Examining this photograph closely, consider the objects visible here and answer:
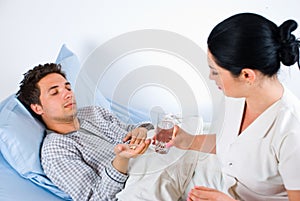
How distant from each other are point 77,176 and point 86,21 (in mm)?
875

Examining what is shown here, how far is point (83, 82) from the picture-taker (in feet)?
4.30

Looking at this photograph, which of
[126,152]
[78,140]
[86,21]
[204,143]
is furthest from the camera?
[86,21]

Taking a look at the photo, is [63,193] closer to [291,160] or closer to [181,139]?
[181,139]

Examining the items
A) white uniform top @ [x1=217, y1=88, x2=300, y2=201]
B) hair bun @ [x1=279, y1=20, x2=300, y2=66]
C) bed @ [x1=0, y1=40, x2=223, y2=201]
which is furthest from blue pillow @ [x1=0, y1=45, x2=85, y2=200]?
hair bun @ [x1=279, y1=20, x2=300, y2=66]

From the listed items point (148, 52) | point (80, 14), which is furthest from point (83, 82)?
point (80, 14)

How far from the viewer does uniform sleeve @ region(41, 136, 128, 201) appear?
1379mm

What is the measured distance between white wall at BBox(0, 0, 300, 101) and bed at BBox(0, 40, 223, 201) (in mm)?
364

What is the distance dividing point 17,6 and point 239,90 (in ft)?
3.98

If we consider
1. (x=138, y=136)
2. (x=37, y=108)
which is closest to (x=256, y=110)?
(x=138, y=136)

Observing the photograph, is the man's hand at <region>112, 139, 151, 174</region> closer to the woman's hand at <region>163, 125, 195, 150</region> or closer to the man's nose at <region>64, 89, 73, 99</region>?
the woman's hand at <region>163, 125, 195, 150</region>

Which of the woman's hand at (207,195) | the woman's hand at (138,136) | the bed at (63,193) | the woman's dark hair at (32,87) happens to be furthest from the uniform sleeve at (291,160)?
the woman's dark hair at (32,87)

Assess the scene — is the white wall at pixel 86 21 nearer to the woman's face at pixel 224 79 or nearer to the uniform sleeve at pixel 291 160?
the woman's face at pixel 224 79

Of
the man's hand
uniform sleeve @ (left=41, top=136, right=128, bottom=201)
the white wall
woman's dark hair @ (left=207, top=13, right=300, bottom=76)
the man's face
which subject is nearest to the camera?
woman's dark hair @ (left=207, top=13, right=300, bottom=76)

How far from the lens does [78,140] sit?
5.15 ft
